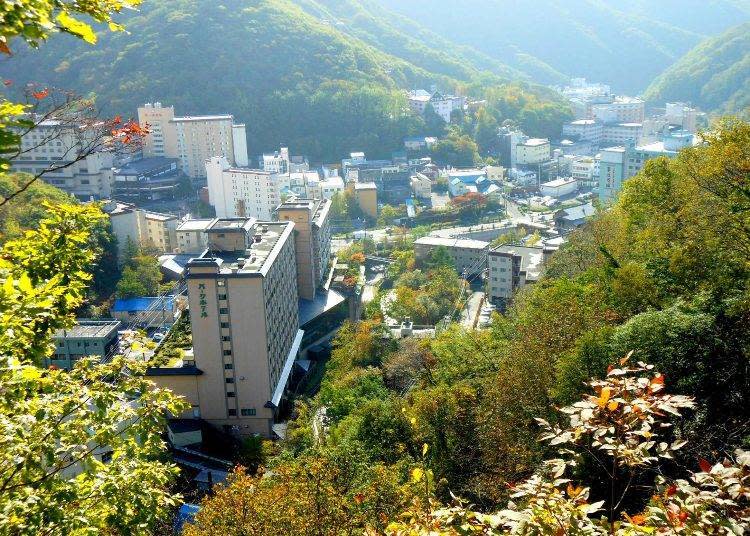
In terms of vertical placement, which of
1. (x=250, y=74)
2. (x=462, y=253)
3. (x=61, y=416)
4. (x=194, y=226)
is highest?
(x=250, y=74)

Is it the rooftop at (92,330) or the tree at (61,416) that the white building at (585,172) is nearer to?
the rooftop at (92,330)

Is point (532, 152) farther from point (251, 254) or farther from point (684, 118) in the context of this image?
point (251, 254)

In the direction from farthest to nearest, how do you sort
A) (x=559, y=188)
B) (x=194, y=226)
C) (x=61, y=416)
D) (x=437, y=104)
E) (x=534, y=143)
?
(x=437, y=104) < (x=534, y=143) < (x=559, y=188) < (x=194, y=226) < (x=61, y=416)

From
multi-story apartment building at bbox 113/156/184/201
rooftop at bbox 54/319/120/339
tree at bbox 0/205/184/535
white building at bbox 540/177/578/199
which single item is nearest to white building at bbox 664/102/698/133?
white building at bbox 540/177/578/199

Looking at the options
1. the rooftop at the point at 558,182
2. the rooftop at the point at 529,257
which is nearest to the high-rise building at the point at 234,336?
the rooftop at the point at 529,257

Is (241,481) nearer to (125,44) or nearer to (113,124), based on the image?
(113,124)

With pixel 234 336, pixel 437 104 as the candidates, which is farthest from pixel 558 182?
pixel 234 336
